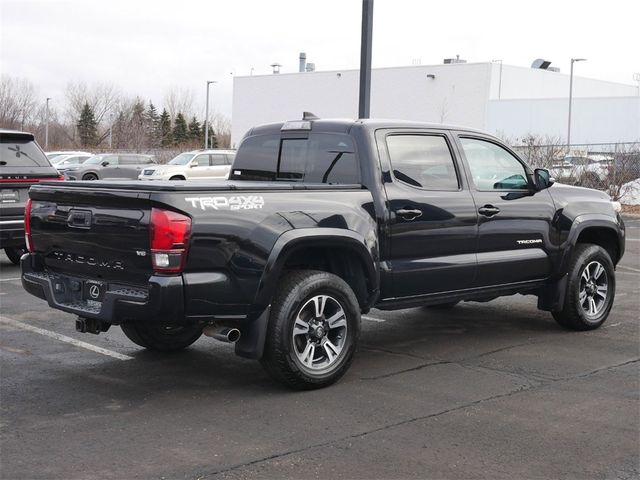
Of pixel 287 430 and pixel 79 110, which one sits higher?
pixel 79 110

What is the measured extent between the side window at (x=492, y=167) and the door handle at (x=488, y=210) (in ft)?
0.60

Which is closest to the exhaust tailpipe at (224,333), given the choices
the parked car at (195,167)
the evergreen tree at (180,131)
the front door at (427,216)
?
the front door at (427,216)

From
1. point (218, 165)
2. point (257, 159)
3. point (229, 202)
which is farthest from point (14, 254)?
point (218, 165)

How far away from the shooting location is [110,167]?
36.6 m

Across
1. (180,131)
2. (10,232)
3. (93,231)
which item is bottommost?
(10,232)

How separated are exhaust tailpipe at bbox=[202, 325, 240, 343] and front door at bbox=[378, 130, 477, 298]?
138 centimetres

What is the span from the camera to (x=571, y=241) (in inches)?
A: 309

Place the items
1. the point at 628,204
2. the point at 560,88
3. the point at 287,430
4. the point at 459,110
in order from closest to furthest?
the point at 287,430
the point at 628,204
the point at 459,110
the point at 560,88

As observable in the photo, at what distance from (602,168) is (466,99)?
109 ft

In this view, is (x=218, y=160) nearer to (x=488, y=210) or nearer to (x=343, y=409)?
(x=488, y=210)

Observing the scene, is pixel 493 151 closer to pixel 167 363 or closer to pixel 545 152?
pixel 167 363

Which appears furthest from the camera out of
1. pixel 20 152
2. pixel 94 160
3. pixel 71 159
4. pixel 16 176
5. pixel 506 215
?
pixel 71 159

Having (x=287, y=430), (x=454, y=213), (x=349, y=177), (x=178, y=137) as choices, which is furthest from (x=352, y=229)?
(x=178, y=137)

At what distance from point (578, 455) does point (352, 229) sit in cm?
221
